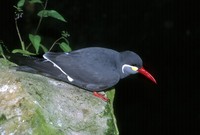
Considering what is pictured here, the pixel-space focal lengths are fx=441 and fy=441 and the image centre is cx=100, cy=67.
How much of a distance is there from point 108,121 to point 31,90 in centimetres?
83

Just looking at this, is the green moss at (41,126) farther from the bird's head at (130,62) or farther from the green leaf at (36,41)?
the bird's head at (130,62)

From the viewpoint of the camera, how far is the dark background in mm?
8000

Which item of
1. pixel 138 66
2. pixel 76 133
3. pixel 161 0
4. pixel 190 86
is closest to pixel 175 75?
pixel 190 86

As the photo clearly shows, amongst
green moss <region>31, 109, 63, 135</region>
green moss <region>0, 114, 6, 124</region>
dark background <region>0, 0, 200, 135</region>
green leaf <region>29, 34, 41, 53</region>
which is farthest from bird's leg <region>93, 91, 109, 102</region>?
dark background <region>0, 0, 200, 135</region>

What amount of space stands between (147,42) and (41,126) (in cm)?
529

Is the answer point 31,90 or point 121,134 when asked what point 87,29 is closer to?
point 121,134

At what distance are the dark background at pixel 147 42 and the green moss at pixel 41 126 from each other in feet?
13.0

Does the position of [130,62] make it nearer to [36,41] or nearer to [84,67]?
[84,67]

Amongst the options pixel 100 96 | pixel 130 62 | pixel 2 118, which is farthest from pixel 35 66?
pixel 130 62

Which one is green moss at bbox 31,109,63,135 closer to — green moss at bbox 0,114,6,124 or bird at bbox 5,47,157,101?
green moss at bbox 0,114,6,124

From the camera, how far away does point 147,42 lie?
870cm

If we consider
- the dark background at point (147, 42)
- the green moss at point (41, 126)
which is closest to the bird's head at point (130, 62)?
the green moss at point (41, 126)

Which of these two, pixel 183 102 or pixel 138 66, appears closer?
pixel 138 66

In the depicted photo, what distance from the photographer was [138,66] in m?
A: 5.21
